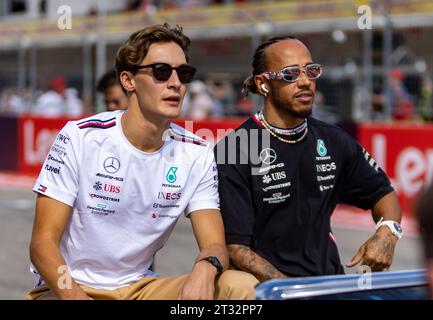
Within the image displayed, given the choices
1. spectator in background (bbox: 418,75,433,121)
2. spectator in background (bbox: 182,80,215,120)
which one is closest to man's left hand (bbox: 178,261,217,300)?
spectator in background (bbox: 418,75,433,121)

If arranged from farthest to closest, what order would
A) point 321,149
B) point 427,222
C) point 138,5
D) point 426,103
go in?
1. point 138,5
2. point 426,103
3. point 321,149
4. point 427,222

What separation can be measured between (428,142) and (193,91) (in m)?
6.55

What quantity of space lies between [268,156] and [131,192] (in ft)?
2.28

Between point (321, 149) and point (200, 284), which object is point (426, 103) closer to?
point (321, 149)

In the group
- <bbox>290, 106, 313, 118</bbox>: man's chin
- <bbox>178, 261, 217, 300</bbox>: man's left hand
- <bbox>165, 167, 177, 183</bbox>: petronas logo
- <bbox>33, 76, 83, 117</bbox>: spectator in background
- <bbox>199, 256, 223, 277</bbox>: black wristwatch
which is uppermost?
<bbox>33, 76, 83, 117</bbox>: spectator in background

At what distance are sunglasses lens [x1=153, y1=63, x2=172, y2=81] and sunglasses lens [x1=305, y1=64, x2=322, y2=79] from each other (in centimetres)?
70

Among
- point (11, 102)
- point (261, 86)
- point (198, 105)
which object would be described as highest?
point (11, 102)

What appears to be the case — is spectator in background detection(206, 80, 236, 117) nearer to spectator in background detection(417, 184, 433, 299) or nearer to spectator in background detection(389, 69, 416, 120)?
spectator in background detection(389, 69, 416, 120)

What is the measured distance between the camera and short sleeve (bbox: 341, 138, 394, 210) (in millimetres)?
4176

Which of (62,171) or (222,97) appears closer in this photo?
(62,171)

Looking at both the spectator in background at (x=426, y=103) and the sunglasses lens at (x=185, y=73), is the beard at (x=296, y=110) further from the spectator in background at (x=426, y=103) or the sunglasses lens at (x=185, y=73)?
the spectator in background at (x=426, y=103)

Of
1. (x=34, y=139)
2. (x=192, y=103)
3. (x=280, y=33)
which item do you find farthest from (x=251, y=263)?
(x=34, y=139)

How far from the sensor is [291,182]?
3980mm

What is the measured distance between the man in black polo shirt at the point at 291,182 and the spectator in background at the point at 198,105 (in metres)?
13.2
